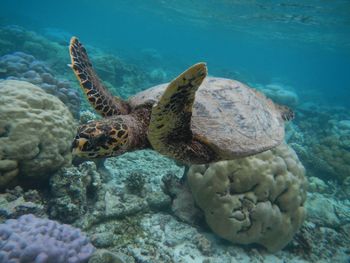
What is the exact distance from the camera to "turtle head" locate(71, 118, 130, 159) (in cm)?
297

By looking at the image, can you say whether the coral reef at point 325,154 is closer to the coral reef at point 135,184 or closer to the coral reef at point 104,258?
the coral reef at point 135,184

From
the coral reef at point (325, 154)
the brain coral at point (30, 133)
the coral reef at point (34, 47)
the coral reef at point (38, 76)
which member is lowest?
the coral reef at point (325, 154)

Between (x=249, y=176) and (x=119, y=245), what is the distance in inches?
107

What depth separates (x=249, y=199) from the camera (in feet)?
18.0

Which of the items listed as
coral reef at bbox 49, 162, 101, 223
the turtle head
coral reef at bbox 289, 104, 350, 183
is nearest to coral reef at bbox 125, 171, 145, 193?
coral reef at bbox 49, 162, 101, 223

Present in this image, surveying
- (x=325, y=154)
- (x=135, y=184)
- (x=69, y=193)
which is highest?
(x=69, y=193)

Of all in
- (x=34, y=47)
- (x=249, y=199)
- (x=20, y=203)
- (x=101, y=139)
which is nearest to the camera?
(x=101, y=139)

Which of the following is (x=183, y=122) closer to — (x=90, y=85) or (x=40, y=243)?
(x=90, y=85)

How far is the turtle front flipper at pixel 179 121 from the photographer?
8.45 feet

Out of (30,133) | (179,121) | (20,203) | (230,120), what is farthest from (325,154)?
(20,203)

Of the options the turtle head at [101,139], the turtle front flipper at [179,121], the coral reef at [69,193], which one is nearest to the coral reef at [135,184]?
the coral reef at [69,193]

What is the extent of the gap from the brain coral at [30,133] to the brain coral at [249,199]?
8.60 feet

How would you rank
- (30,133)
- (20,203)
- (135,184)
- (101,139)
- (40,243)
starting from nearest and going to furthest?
(101,139) → (40,243) → (20,203) → (30,133) → (135,184)

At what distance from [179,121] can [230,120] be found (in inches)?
45.5
